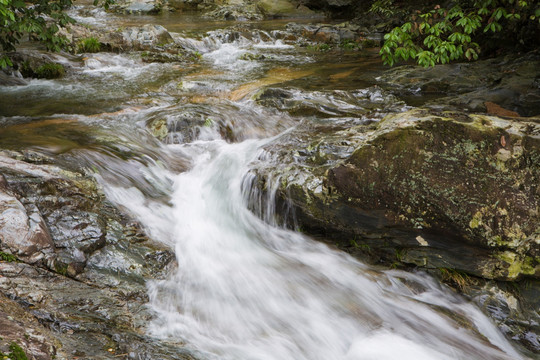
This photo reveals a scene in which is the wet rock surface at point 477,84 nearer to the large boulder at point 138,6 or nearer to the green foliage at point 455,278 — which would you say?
the green foliage at point 455,278

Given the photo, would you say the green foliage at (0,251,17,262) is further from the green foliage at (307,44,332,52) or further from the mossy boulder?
the green foliage at (307,44,332,52)

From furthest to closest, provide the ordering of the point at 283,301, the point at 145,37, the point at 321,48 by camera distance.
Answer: the point at 321,48 → the point at 145,37 → the point at 283,301

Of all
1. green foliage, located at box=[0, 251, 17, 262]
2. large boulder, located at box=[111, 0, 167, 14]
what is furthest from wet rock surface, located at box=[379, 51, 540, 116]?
large boulder, located at box=[111, 0, 167, 14]

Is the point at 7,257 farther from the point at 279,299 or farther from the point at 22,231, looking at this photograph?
the point at 279,299

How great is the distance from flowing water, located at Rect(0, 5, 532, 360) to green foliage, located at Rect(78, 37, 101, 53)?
3.37m

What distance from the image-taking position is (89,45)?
12508 mm

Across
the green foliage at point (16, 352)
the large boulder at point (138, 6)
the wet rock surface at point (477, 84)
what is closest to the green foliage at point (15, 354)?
the green foliage at point (16, 352)

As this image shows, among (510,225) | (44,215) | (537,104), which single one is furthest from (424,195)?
(537,104)

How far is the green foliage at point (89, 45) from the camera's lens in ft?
40.8

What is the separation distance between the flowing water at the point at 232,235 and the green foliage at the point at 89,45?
337 cm

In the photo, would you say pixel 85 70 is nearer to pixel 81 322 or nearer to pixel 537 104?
pixel 81 322

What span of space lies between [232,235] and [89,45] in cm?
1008

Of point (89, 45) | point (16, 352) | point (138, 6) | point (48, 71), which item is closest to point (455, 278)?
point (16, 352)

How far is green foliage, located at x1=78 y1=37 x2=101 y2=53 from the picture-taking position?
12.4 meters
